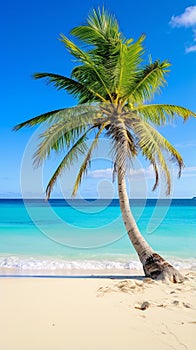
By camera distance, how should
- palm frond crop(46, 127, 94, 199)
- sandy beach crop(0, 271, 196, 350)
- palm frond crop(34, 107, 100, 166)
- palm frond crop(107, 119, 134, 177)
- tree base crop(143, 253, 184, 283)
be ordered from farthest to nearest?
palm frond crop(46, 127, 94, 199) → palm frond crop(34, 107, 100, 166) → palm frond crop(107, 119, 134, 177) → tree base crop(143, 253, 184, 283) → sandy beach crop(0, 271, 196, 350)

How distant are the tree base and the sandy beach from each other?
0.69 ft

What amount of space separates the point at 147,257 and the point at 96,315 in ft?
8.36

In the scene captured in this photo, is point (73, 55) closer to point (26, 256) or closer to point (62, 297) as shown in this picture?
point (62, 297)

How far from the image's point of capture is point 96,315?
14.1ft

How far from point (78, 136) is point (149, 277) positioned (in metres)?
3.76

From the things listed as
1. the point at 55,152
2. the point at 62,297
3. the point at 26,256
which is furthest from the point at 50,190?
the point at 26,256

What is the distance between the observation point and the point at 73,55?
287 inches

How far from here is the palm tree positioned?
21.6 ft

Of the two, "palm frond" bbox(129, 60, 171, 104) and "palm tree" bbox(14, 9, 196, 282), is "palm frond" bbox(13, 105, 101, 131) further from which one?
"palm frond" bbox(129, 60, 171, 104)

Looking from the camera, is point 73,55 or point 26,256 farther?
point 26,256

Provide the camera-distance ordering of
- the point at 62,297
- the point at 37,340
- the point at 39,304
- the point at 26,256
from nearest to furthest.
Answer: the point at 37,340, the point at 39,304, the point at 62,297, the point at 26,256

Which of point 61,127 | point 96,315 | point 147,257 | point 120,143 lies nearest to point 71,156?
point 61,127

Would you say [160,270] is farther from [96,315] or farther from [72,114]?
[72,114]

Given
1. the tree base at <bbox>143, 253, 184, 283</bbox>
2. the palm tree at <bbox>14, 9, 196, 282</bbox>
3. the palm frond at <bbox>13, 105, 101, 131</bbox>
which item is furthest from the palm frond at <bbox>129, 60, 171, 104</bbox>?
the tree base at <bbox>143, 253, 184, 283</bbox>
